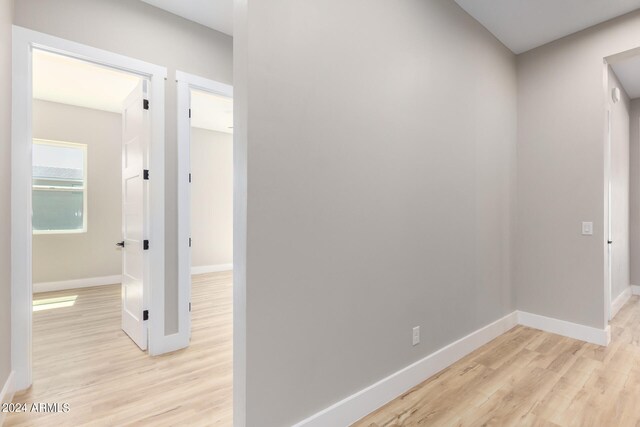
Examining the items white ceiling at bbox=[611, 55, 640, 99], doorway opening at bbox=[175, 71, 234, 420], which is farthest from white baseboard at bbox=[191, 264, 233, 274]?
white ceiling at bbox=[611, 55, 640, 99]

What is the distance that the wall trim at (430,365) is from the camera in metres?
1.79

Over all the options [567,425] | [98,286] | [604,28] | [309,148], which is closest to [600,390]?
[567,425]

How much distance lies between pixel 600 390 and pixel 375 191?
84.3 inches

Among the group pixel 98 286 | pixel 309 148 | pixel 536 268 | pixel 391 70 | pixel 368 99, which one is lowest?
pixel 98 286

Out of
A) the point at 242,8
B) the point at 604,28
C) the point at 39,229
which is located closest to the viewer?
the point at 242,8

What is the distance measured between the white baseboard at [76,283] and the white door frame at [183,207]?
146 inches

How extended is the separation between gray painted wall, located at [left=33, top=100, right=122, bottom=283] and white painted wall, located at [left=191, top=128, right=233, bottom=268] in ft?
4.47

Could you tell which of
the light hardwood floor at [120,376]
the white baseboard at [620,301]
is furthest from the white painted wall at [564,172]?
the light hardwood floor at [120,376]

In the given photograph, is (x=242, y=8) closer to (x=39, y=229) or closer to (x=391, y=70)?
(x=391, y=70)

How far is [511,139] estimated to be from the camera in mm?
3402

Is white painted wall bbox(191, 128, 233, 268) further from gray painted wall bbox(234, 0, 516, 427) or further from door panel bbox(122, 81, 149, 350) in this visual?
gray painted wall bbox(234, 0, 516, 427)

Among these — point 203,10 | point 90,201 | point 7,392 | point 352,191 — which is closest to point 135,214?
point 7,392

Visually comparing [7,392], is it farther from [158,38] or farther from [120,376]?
[158,38]

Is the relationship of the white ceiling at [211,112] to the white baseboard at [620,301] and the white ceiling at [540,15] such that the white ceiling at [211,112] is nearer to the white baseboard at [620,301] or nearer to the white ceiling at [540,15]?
the white ceiling at [540,15]
